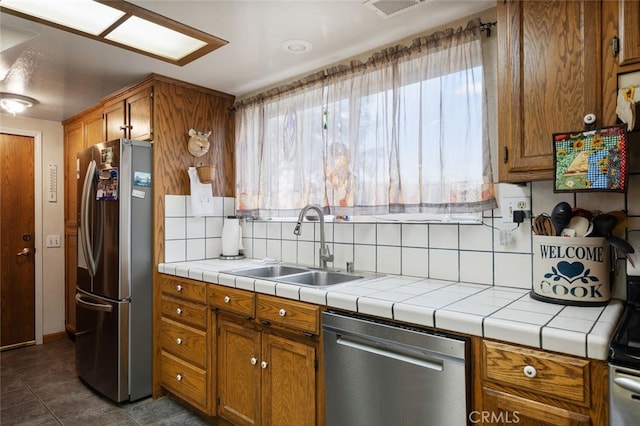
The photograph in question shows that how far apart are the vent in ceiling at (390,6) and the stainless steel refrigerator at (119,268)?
1.77 meters

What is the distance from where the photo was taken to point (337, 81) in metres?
2.29

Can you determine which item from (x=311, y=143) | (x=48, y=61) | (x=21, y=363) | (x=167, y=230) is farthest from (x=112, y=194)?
(x=21, y=363)

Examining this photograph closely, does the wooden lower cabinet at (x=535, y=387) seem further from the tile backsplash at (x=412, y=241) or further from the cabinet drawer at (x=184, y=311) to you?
the cabinet drawer at (x=184, y=311)

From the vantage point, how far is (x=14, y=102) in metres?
3.08

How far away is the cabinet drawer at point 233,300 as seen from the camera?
1921 mm

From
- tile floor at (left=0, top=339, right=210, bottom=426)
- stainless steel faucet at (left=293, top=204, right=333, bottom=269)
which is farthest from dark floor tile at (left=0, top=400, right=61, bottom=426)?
stainless steel faucet at (left=293, top=204, right=333, bottom=269)

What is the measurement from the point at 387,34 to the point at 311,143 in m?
0.79

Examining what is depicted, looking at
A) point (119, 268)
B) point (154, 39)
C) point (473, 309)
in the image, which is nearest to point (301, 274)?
point (473, 309)

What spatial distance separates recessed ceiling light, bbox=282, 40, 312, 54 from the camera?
83.4 inches

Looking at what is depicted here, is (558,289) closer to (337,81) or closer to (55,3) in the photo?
(337,81)

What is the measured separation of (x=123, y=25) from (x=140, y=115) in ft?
3.01

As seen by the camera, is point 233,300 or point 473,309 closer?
point 473,309

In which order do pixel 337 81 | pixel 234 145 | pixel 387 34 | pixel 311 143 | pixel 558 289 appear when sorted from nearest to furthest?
pixel 558 289
pixel 387 34
pixel 337 81
pixel 311 143
pixel 234 145

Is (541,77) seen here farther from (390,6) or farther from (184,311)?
(184,311)
